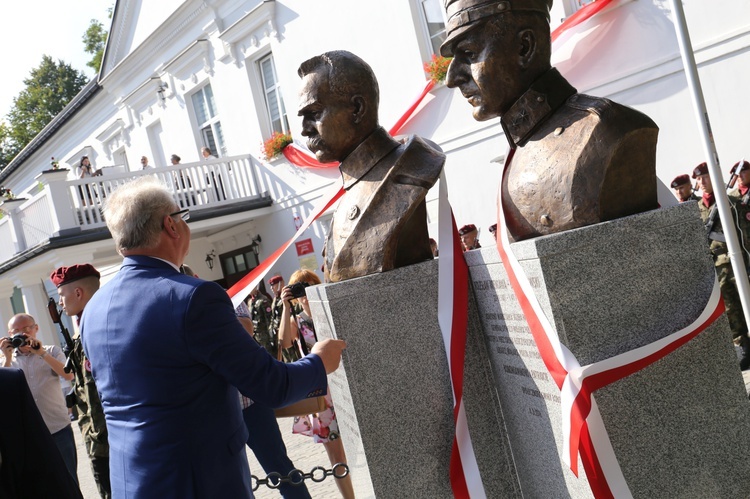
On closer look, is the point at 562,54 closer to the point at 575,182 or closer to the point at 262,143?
the point at 575,182

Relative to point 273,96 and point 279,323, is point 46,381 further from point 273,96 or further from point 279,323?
point 273,96

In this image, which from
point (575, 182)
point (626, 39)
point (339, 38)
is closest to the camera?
point (575, 182)

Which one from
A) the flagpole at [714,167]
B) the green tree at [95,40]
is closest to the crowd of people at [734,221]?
the flagpole at [714,167]

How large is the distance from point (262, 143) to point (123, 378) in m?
12.6

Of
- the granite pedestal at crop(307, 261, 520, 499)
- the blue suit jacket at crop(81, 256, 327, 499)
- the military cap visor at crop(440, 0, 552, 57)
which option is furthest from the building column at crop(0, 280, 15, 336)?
the military cap visor at crop(440, 0, 552, 57)

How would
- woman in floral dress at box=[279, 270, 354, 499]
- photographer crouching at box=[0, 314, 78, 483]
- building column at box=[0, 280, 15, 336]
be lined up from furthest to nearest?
1. building column at box=[0, 280, 15, 336]
2. photographer crouching at box=[0, 314, 78, 483]
3. woman in floral dress at box=[279, 270, 354, 499]

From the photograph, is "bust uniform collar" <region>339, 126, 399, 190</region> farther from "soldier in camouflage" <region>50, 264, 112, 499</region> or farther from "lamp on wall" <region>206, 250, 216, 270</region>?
"lamp on wall" <region>206, 250, 216, 270</region>

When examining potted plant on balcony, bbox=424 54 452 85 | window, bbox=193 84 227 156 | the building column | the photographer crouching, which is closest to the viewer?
the photographer crouching

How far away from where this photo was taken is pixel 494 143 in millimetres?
9422

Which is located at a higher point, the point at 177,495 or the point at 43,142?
the point at 43,142

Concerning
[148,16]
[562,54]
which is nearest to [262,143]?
[148,16]

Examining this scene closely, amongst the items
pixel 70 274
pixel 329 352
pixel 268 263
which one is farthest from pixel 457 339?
pixel 70 274

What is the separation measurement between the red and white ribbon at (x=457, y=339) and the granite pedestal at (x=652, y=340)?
16.7 inches

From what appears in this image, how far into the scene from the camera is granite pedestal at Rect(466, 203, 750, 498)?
2461 mm
